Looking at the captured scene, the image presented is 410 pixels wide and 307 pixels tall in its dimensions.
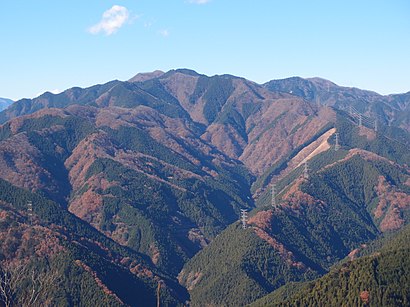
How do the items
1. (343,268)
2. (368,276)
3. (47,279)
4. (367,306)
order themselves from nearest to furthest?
1. (367,306)
2. (368,276)
3. (343,268)
4. (47,279)

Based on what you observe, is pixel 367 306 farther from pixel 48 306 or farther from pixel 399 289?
pixel 48 306

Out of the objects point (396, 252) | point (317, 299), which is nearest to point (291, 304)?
point (317, 299)

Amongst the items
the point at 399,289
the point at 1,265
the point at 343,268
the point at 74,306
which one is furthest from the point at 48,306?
the point at 399,289

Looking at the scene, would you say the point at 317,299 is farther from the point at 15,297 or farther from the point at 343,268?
the point at 15,297

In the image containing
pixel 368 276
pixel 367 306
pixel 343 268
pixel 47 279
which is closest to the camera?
pixel 367 306

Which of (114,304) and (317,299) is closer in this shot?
(317,299)

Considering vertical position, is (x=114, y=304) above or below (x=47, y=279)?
below
